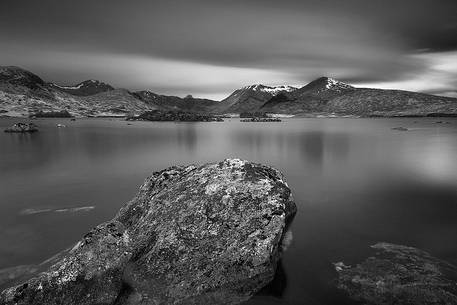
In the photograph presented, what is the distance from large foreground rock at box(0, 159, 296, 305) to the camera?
35.4 feet

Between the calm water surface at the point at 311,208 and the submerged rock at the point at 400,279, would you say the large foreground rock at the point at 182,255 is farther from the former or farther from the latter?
the submerged rock at the point at 400,279

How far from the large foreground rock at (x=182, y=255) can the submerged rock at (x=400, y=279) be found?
3.20 meters

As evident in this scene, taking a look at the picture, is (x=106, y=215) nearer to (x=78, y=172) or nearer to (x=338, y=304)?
(x=338, y=304)

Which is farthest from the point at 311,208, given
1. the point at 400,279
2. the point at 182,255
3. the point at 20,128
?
the point at 20,128

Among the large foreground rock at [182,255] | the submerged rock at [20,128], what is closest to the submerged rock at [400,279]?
the large foreground rock at [182,255]

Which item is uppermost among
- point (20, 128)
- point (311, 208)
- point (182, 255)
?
point (20, 128)

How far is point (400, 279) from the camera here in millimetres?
12438

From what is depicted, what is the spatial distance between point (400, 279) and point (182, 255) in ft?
27.4

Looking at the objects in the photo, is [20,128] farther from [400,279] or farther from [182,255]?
[400,279]

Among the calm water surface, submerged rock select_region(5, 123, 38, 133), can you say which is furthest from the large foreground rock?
→ submerged rock select_region(5, 123, 38, 133)

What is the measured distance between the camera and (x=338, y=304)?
448 inches

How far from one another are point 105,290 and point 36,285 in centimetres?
214

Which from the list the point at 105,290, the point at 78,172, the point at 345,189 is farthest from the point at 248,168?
the point at 78,172

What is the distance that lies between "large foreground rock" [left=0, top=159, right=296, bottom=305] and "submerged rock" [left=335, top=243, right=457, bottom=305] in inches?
126
